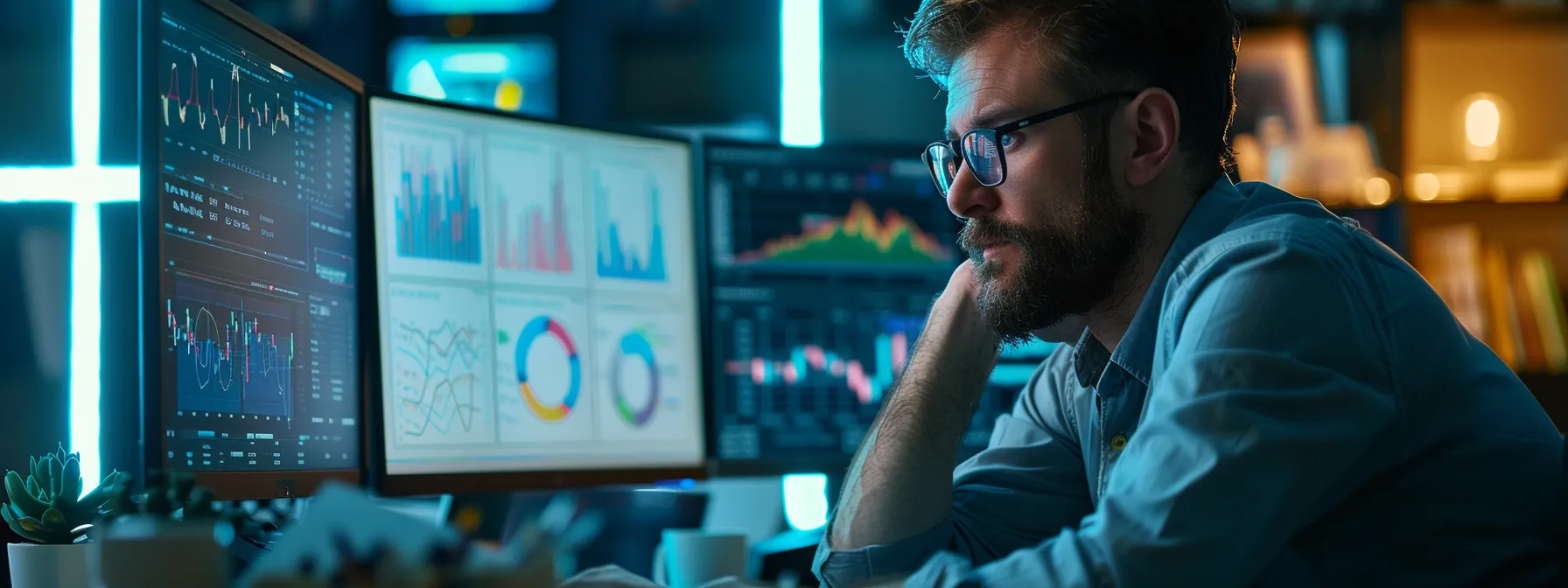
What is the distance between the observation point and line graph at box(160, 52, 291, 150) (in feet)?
3.54

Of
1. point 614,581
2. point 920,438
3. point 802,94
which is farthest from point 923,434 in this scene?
point 802,94

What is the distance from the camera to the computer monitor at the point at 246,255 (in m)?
1.04

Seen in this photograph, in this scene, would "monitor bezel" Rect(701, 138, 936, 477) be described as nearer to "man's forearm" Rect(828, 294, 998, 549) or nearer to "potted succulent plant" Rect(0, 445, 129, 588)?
"man's forearm" Rect(828, 294, 998, 549)

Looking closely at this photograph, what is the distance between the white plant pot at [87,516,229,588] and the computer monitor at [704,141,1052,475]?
108 cm

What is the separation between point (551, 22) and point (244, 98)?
233 cm

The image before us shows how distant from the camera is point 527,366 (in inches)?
63.4

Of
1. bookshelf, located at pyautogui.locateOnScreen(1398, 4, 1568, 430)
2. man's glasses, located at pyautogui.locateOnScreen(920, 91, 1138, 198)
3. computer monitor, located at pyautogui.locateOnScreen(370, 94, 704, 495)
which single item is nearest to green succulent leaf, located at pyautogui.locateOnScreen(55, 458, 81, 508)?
computer monitor, located at pyautogui.locateOnScreen(370, 94, 704, 495)

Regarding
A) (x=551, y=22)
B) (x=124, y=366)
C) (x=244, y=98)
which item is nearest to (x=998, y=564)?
(x=244, y=98)

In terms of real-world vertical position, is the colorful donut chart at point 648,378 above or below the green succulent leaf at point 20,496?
above

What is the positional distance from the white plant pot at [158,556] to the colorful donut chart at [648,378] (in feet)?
3.01

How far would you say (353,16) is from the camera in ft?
11.3

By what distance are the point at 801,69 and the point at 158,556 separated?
2449 millimetres

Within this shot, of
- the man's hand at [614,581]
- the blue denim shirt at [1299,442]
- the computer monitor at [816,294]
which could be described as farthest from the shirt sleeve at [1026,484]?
the computer monitor at [816,294]

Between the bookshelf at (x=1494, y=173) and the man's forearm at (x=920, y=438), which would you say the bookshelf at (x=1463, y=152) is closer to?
the bookshelf at (x=1494, y=173)
